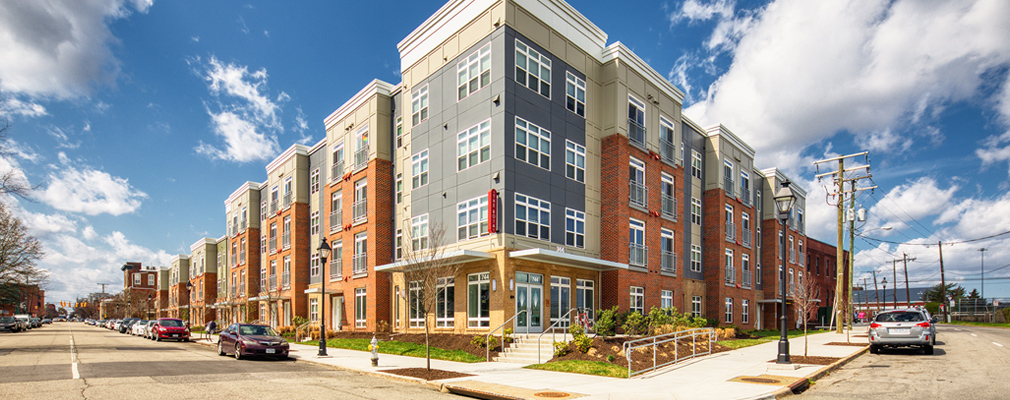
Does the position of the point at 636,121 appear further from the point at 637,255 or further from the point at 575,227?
the point at 575,227

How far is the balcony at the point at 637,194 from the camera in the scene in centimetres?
2832

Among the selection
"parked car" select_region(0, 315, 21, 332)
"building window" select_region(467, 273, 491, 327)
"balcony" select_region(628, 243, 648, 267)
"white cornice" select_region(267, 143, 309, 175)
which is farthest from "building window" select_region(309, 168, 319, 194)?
"parked car" select_region(0, 315, 21, 332)

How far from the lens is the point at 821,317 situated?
166ft

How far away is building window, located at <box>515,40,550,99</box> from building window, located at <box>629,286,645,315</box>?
10.7 meters

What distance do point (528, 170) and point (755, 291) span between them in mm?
26313

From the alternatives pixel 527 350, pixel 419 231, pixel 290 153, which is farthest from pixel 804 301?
pixel 290 153

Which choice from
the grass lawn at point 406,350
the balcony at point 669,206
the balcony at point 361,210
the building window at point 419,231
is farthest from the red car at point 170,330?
the balcony at point 669,206

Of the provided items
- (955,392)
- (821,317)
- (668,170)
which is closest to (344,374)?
(955,392)

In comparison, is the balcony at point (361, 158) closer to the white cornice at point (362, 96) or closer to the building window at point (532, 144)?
the white cornice at point (362, 96)

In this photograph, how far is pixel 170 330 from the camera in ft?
124

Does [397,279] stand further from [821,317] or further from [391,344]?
[821,317]

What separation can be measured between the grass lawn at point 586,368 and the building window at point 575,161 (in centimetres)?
1110

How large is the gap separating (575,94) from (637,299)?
35.3 ft

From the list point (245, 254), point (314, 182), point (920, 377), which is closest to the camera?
point (920, 377)
